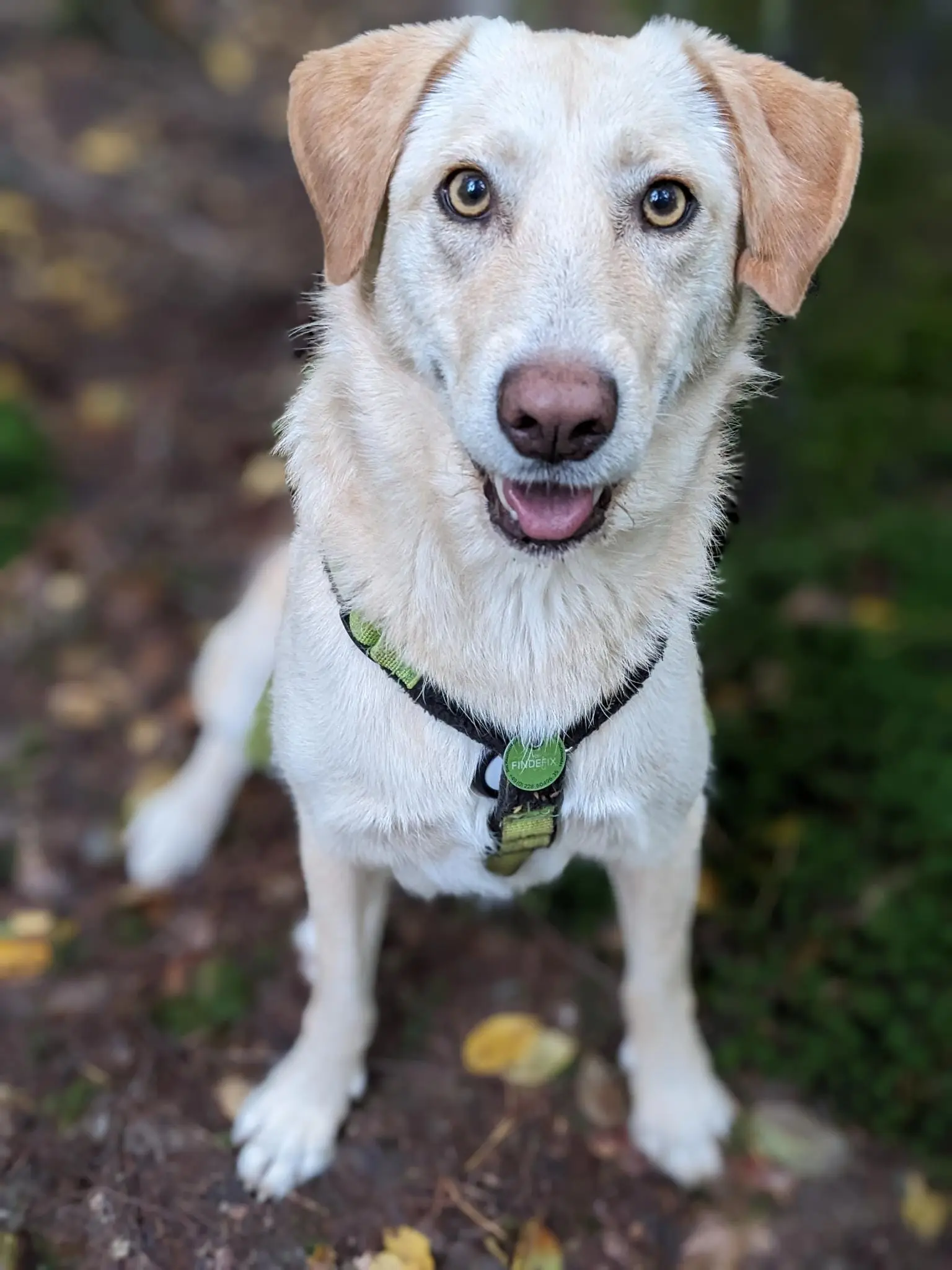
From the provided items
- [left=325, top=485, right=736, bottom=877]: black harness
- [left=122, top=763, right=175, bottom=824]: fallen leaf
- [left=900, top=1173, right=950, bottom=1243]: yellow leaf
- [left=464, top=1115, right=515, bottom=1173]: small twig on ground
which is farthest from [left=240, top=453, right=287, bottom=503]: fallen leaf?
[left=900, top=1173, right=950, bottom=1243]: yellow leaf

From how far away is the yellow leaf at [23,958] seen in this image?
3.22 metres

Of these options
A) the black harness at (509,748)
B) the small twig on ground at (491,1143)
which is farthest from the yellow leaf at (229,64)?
the small twig on ground at (491,1143)

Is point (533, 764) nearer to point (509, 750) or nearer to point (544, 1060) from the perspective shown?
point (509, 750)

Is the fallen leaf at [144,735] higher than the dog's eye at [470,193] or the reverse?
the reverse

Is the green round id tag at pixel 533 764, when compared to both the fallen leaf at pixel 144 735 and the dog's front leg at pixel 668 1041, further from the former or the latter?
the fallen leaf at pixel 144 735

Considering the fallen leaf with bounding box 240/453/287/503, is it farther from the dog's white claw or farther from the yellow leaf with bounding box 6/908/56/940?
the dog's white claw

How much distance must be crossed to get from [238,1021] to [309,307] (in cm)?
189

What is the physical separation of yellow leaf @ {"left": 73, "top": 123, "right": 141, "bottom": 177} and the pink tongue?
14.7 feet

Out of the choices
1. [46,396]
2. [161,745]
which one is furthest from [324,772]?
[46,396]

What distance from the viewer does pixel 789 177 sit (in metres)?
2.22

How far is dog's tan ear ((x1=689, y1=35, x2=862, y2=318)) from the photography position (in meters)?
2.22

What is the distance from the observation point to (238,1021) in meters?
3.20

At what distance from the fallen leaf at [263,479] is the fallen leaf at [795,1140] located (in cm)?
288

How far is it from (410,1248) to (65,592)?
262 cm
